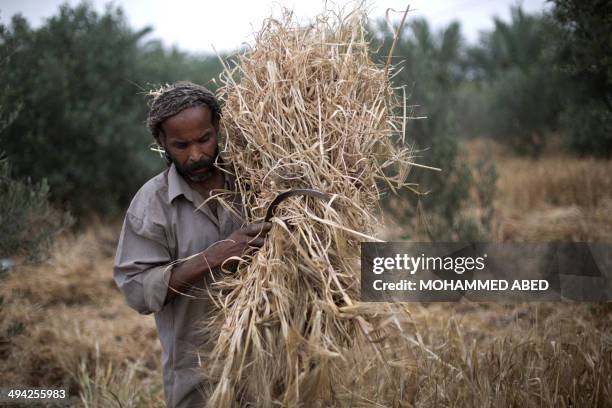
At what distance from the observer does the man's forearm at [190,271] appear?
1844 mm

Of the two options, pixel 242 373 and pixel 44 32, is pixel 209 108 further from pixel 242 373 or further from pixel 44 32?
pixel 44 32

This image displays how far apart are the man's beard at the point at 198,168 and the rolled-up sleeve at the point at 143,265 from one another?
22 centimetres

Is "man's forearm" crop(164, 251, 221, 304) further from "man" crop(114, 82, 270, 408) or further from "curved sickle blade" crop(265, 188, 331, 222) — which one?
"curved sickle blade" crop(265, 188, 331, 222)

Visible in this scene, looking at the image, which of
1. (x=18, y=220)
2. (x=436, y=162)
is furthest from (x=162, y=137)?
(x=436, y=162)

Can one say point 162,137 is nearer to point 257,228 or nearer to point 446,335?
point 257,228

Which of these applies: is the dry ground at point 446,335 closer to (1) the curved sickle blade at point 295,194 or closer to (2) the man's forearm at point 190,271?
(1) the curved sickle blade at point 295,194

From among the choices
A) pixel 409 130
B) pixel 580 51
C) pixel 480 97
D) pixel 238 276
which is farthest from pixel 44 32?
pixel 480 97

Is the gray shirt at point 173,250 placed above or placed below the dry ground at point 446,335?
above

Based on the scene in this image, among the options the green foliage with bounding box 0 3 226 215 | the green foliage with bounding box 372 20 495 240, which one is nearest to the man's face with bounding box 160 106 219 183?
the green foliage with bounding box 372 20 495 240

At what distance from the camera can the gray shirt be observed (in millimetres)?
2012

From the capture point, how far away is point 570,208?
735cm

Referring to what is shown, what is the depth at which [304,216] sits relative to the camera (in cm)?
173

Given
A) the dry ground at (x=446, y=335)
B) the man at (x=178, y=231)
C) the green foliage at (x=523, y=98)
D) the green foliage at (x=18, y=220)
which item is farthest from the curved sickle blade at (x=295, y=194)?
the green foliage at (x=523, y=98)

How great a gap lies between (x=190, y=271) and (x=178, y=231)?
0.26m
